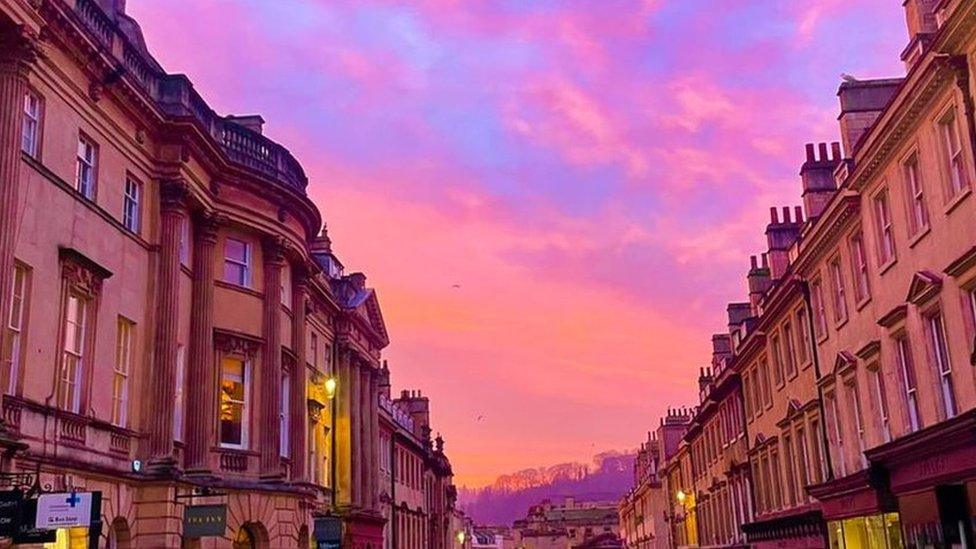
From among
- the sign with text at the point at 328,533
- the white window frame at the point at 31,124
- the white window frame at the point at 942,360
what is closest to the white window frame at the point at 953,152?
the white window frame at the point at 942,360

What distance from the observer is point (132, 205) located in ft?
76.7

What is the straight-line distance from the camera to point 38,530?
49.3 feet

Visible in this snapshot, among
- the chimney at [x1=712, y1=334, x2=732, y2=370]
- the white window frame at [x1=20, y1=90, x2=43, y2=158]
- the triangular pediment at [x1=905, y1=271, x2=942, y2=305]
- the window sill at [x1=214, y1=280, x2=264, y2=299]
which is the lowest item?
the triangular pediment at [x1=905, y1=271, x2=942, y2=305]

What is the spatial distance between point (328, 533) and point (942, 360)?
21.0 metres

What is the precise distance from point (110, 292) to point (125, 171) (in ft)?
10.4

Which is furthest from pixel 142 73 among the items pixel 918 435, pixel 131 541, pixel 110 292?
pixel 918 435

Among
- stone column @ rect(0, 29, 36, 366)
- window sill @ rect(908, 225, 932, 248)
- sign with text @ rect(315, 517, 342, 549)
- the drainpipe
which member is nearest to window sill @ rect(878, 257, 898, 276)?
window sill @ rect(908, 225, 932, 248)

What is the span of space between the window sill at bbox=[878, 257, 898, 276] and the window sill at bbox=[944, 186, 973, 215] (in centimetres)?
348

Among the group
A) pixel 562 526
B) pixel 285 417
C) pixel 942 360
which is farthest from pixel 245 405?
pixel 562 526

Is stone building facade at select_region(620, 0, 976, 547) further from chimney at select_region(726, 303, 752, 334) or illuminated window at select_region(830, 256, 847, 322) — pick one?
chimney at select_region(726, 303, 752, 334)

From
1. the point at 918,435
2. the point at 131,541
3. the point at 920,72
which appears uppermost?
the point at 920,72

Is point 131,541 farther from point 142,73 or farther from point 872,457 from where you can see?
point 872,457

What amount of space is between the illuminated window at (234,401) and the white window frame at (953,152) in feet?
63.4

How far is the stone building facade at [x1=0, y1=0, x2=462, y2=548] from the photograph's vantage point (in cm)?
1786
